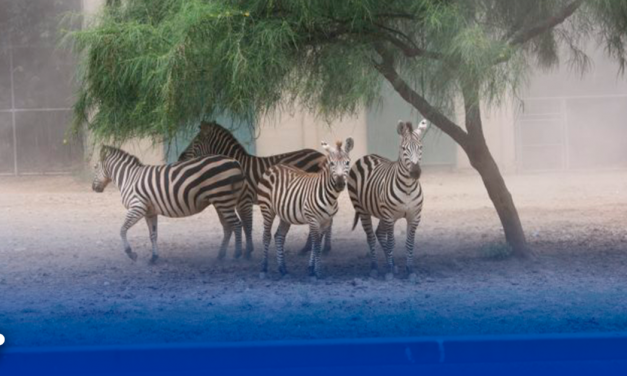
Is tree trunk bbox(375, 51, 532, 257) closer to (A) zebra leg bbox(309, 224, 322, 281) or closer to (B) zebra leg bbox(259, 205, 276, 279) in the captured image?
(A) zebra leg bbox(309, 224, 322, 281)

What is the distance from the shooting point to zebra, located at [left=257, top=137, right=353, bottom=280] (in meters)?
10.8

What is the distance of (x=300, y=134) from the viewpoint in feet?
75.5

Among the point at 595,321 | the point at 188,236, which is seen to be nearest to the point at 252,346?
the point at 595,321

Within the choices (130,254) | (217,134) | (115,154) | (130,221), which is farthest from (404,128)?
(115,154)

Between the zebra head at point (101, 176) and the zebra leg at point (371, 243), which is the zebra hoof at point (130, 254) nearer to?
the zebra head at point (101, 176)

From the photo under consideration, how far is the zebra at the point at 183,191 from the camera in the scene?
12.2 metres

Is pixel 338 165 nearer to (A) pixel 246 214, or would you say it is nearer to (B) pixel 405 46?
(B) pixel 405 46

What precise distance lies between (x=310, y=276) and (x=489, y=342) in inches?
164

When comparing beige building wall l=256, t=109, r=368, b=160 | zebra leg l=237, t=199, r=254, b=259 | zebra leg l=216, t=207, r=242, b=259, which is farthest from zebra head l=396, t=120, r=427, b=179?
beige building wall l=256, t=109, r=368, b=160

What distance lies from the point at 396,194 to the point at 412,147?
536 millimetres

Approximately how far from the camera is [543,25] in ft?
36.2

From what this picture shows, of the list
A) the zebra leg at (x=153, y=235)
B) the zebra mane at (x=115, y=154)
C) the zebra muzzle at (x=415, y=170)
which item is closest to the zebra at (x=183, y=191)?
the zebra leg at (x=153, y=235)

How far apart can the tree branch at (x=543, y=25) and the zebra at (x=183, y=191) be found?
11.6ft

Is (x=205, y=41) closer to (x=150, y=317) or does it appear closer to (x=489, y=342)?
(x=150, y=317)
